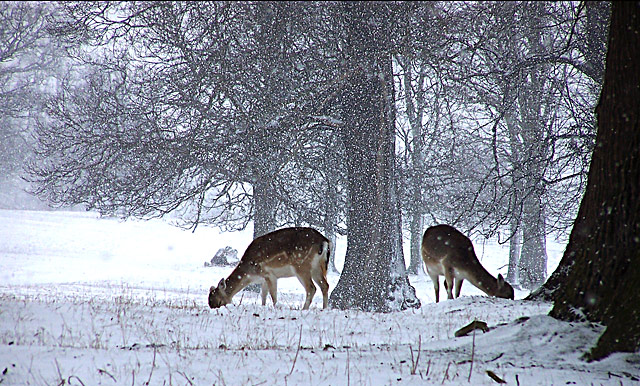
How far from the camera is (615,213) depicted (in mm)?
4512

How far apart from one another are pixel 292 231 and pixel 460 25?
5.27 m

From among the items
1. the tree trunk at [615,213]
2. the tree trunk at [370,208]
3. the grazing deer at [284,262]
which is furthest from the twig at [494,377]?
the grazing deer at [284,262]

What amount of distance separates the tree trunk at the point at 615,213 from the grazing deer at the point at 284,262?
20.7ft

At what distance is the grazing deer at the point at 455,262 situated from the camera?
10945mm

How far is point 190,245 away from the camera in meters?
34.3

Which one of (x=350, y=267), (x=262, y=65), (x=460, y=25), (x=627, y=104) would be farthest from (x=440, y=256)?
(x=627, y=104)

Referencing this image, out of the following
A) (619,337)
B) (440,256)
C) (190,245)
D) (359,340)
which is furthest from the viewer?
(190,245)

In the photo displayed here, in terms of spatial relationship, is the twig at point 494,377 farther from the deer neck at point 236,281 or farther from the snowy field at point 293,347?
the deer neck at point 236,281

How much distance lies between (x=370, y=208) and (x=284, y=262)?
6.97 feet

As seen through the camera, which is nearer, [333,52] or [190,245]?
→ [333,52]

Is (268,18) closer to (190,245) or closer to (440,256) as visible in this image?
(440,256)

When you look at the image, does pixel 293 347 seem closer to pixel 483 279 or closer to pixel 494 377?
pixel 494 377

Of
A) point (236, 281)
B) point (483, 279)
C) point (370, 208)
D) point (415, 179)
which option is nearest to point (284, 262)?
point (236, 281)

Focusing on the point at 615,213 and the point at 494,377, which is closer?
the point at 494,377
